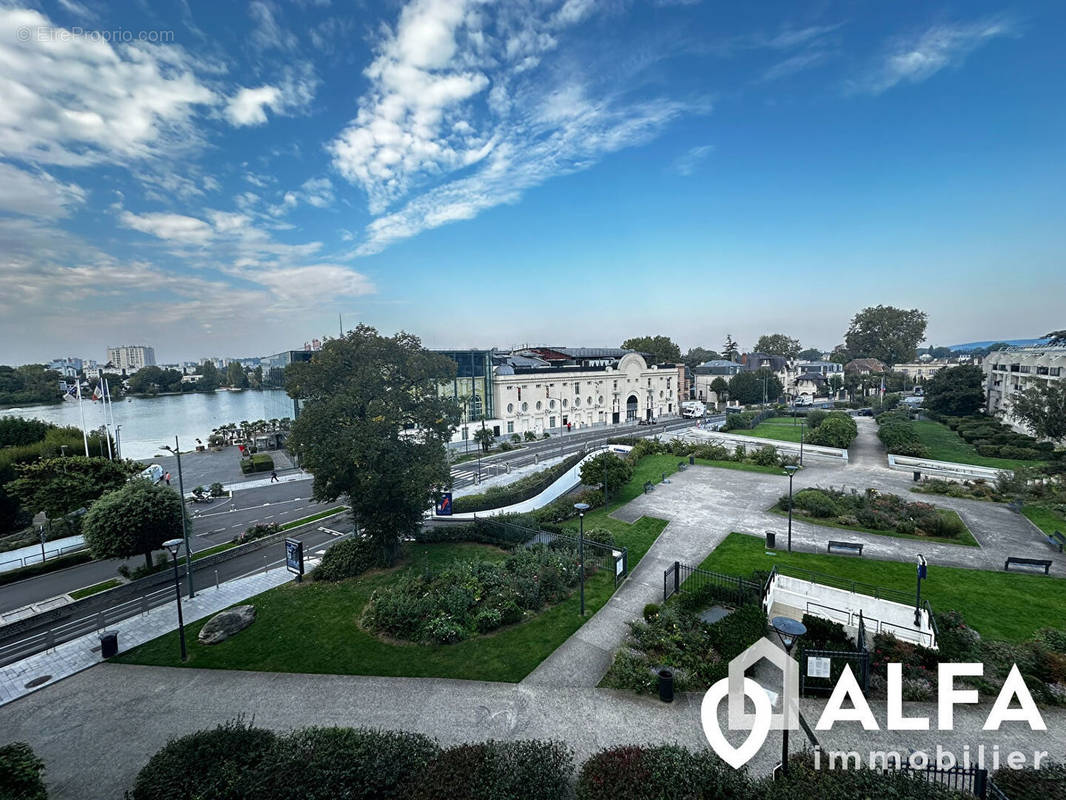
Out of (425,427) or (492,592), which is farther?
(425,427)

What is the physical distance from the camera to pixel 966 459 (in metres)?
36.7

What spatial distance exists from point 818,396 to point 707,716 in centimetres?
10262

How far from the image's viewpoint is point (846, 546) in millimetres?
20250

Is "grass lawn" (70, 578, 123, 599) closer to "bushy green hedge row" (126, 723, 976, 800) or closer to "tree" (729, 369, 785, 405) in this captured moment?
"bushy green hedge row" (126, 723, 976, 800)

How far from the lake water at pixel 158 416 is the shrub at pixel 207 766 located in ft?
148

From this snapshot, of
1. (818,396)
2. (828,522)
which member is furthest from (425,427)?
(818,396)

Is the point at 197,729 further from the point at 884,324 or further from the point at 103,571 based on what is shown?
the point at 884,324

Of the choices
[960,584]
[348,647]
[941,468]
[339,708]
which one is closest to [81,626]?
[348,647]

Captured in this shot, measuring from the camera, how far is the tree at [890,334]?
10912cm

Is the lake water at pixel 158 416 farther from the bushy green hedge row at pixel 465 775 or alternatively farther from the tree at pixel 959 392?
the tree at pixel 959 392

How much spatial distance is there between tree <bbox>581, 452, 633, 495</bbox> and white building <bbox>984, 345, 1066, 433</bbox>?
39.7m

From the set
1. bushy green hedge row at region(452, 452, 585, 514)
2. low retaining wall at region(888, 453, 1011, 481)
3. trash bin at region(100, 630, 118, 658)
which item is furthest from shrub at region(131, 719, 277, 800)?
low retaining wall at region(888, 453, 1011, 481)

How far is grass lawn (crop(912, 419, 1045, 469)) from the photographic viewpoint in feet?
116

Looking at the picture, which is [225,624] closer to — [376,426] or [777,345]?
[376,426]
